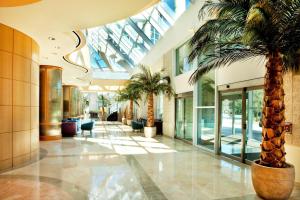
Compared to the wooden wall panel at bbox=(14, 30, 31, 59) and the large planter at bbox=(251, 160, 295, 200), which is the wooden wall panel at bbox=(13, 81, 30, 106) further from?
the large planter at bbox=(251, 160, 295, 200)

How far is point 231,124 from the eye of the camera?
8023mm

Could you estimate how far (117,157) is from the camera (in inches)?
315

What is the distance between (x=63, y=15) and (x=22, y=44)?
6.27 feet

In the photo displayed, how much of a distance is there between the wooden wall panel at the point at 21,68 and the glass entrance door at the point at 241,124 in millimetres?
6262

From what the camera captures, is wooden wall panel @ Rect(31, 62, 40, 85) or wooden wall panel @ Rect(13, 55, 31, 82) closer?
wooden wall panel @ Rect(13, 55, 31, 82)

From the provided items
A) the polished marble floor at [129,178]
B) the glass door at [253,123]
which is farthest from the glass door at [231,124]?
the polished marble floor at [129,178]

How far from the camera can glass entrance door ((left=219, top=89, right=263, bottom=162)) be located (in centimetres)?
699

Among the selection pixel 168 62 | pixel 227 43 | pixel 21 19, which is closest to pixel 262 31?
pixel 227 43

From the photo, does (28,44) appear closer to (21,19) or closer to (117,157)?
(21,19)

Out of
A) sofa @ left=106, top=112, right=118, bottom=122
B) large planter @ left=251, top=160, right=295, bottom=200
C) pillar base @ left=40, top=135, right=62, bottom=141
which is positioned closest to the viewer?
large planter @ left=251, top=160, right=295, bottom=200

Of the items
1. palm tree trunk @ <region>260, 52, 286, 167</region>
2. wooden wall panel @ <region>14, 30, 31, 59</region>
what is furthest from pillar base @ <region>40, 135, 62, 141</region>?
palm tree trunk @ <region>260, 52, 286, 167</region>

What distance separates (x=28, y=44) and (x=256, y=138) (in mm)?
7133

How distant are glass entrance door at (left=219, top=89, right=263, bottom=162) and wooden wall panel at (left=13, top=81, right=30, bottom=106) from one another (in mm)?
6240

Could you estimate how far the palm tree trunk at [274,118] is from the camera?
174 inches
